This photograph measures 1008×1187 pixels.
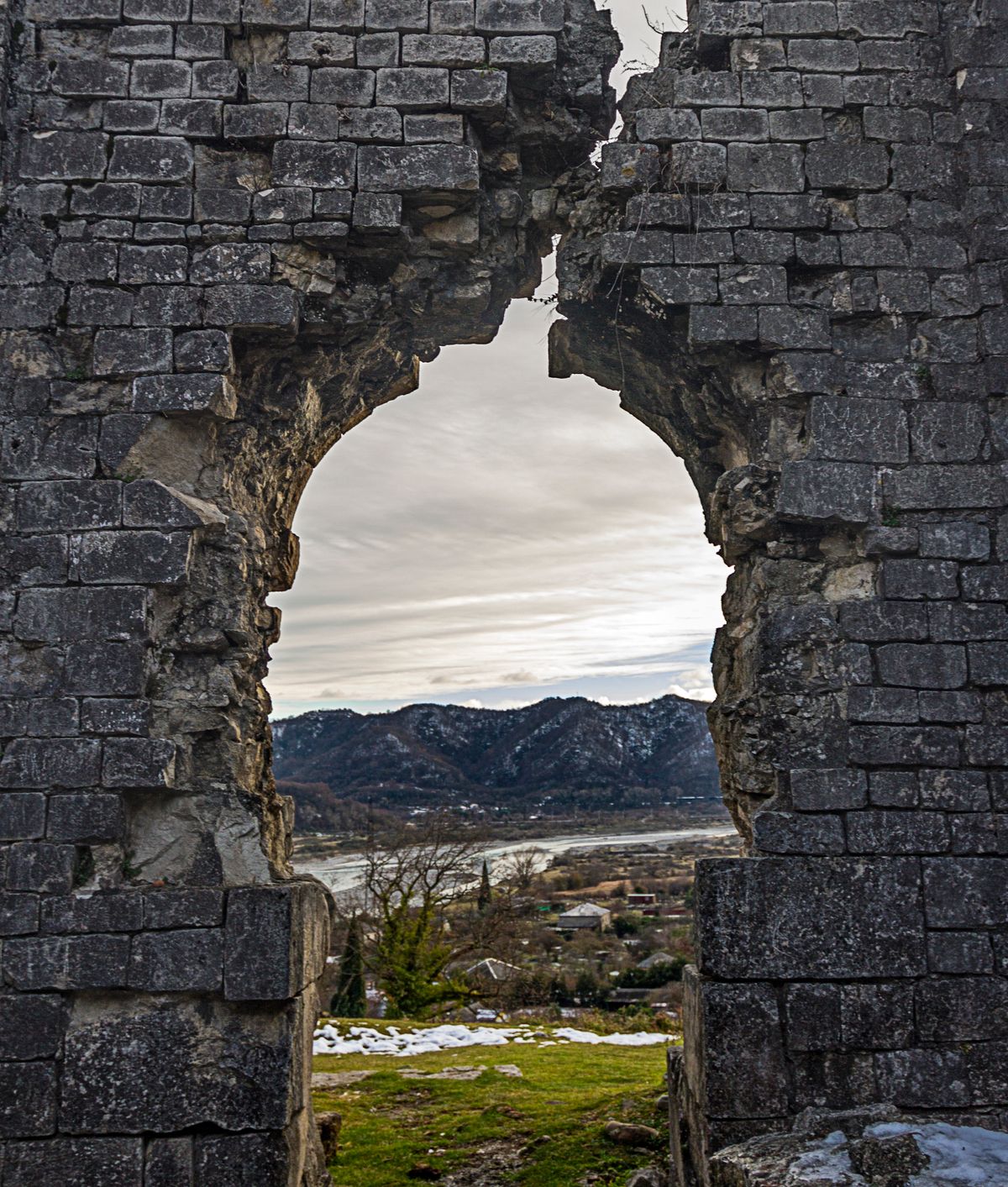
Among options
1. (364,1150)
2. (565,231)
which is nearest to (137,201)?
(565,231)

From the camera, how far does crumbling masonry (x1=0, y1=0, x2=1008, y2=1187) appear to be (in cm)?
436

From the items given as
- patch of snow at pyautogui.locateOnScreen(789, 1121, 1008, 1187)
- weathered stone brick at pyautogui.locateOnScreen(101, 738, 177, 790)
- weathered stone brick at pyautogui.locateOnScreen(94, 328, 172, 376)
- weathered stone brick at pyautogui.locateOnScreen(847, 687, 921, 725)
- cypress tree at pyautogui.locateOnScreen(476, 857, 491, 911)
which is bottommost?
cypress tree at pyautogui.locateOnScreen(476, 857, 491, 911)

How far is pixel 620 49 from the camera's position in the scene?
19.0ft

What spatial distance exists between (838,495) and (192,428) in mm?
3517

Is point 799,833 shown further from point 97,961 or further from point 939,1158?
point 97,961

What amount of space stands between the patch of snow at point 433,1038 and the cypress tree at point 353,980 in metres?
5.83

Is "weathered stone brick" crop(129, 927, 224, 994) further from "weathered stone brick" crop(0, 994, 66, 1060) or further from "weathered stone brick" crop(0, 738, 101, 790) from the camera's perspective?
"weathered stone brick" crop(0, 738, 101, 790)

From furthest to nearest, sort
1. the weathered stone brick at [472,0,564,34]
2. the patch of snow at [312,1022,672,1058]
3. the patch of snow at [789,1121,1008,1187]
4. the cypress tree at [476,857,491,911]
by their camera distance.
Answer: the cypress tree at [476,857,491,911] → the patch of snow at [312,1022,672,1058] → the weathered stone brick at [472,0,564,34] → the patch of snow at [789,1121,1008,1187]

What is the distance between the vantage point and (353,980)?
1805 cm

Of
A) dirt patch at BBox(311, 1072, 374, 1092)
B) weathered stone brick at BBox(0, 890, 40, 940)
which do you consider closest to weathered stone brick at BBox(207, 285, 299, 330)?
weathered stone brick at BBox(0, 890, 40, 940)

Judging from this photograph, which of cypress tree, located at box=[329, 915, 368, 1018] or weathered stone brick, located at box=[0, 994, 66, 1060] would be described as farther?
cypress tree, located at box=[329, 915, 368, 1018]

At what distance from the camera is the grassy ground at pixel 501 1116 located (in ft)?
19.3

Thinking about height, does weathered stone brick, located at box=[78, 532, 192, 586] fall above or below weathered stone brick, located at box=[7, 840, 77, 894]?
above

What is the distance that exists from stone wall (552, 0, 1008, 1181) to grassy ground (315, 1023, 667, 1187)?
1514 mm
